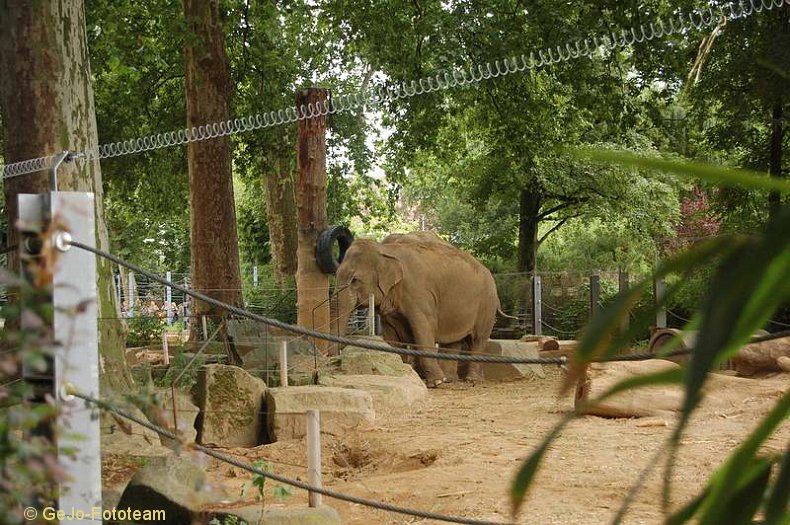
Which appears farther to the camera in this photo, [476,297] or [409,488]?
[476,297]

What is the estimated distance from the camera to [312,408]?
8680mm

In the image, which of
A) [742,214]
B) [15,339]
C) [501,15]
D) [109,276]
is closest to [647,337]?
[742,214]

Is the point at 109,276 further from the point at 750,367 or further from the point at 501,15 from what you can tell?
the point at 501,15

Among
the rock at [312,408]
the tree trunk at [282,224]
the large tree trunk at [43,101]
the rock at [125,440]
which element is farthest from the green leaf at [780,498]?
the tree trunk at [282,224]

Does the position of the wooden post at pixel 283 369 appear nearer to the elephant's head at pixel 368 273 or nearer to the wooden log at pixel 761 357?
the elephant's head at pixel 368 273

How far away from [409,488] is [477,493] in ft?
1.65

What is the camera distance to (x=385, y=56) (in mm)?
15695

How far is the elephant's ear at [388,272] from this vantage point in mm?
14750

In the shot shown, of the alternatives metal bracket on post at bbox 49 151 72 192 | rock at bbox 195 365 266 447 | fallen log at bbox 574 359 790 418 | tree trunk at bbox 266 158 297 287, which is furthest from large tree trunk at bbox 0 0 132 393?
tree trunk at bbox 266 158 297 287

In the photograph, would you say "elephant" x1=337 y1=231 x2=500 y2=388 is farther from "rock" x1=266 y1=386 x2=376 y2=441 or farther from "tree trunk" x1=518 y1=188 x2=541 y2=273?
"tree trunk" x1=518 y1=188 x2=541 y2=273

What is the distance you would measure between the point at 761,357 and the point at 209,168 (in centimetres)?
758

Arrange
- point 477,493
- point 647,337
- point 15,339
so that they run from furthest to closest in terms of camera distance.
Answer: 1. point 647,337
2. point 477,493
3. point 15,339

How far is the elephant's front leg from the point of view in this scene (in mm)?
14570

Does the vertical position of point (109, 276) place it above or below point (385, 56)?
below
